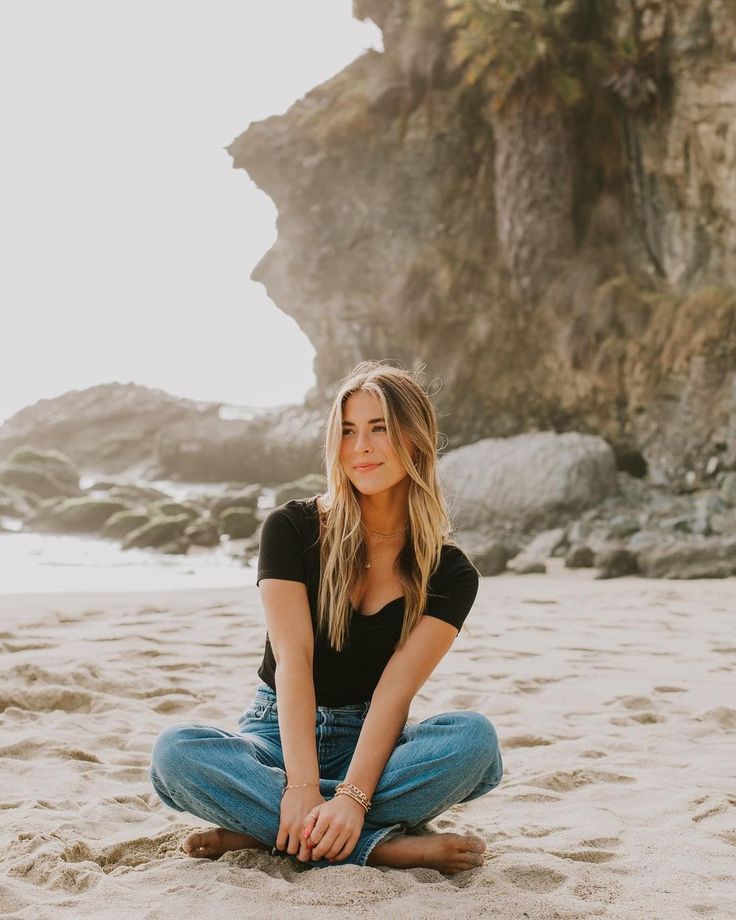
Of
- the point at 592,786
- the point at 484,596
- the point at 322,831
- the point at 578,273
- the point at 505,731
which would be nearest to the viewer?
the point at 322,831

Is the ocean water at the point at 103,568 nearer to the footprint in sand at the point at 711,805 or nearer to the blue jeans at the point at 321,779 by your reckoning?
the blue jeans at the point at 321,779

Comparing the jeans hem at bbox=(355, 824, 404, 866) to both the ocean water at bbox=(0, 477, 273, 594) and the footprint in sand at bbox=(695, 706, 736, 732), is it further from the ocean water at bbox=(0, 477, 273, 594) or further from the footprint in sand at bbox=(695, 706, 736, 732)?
the ocean water at bbox=(0, 477, 273, 594)

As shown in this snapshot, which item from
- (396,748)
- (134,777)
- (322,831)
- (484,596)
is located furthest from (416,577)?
(484,596)

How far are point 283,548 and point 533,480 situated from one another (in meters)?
10.0

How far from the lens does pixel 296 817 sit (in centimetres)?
218

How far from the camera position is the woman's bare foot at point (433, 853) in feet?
7.25

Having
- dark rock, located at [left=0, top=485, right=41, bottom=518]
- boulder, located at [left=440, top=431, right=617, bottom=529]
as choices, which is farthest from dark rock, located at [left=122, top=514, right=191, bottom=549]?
dark rock, located at [left=0, top=485, right=41, bottom=518]

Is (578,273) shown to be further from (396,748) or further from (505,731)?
(396,748)

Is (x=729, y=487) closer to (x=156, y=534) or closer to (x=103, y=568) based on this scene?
(x=156, y=534)

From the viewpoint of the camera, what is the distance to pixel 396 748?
2.40 m

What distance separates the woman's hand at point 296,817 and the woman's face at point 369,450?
0.83m

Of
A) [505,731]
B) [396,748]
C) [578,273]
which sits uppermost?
[578,273]

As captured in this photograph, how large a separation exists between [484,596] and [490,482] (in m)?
5.37

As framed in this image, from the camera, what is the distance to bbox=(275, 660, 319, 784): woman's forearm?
2254 millimetres
